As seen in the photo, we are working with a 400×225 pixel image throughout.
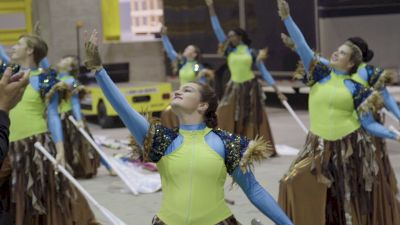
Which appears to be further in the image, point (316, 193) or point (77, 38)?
point (77, 38)

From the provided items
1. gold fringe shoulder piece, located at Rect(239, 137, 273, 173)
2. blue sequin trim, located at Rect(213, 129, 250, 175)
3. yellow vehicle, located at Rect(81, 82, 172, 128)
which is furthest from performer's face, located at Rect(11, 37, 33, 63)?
→ yellow vehicle, located at Rect(81, 82, 172, 128)

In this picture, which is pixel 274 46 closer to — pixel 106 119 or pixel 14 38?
pixel 106 119

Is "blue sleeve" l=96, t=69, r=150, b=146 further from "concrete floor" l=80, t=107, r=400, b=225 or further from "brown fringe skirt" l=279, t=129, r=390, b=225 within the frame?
"concrete floor" l=80, t=107, r=400, b=225

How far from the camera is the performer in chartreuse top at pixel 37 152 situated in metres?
6.72

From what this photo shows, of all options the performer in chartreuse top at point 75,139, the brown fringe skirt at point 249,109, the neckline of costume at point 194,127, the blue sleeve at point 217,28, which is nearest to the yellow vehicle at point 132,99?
the blue sleeve at point 217,28

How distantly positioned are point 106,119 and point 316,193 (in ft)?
34.4

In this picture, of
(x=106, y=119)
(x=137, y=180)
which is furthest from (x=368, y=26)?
(x=137, y=180)

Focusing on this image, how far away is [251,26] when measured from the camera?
18.1 meters

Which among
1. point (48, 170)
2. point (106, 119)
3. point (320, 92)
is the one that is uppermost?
point (320, 92)

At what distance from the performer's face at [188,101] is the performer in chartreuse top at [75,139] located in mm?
6007

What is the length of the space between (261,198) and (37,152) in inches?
109

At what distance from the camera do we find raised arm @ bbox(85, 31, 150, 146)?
4.40m

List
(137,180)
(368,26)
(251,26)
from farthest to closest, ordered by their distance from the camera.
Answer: (251,26)
(368,26)
(137,180)

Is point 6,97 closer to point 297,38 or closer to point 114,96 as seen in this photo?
point 114,96
